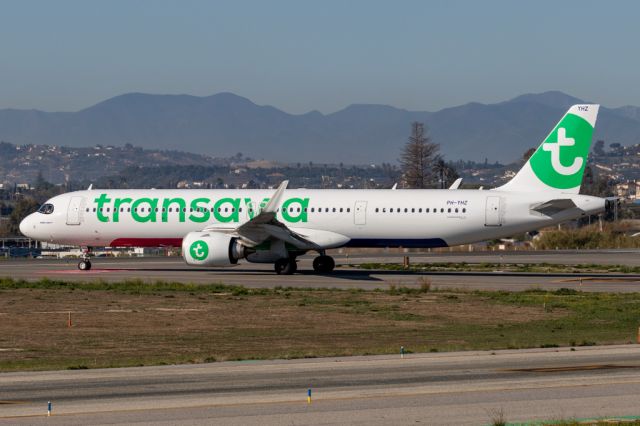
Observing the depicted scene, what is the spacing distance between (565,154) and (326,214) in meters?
10.7

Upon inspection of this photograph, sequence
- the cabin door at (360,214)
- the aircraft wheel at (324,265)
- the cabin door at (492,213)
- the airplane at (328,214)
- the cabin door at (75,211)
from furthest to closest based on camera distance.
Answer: the cabin door at (75,211), the aircraft wheel at (324,265), the cabin door at (360,214), the cabin door at (492,213), the airplane at (328,214)

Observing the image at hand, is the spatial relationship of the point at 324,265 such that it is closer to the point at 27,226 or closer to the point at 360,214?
the point at 360,214

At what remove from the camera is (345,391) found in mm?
19688

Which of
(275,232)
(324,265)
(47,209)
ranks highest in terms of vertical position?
(47,209)

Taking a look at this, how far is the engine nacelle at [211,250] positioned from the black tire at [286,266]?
119 inches

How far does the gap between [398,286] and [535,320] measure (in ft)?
38.9

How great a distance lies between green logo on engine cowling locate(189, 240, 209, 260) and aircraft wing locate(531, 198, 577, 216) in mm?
13954

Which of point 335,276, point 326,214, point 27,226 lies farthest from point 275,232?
point 27,226

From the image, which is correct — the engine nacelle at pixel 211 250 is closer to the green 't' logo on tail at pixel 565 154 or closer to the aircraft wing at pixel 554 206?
the aircraft wing at pixel 554 206

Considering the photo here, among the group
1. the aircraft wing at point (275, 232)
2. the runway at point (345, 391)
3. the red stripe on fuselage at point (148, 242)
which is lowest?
the runway at point (345, 391)

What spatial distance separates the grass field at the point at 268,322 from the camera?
26562mm

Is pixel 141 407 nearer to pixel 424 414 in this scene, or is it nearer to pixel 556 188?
pixel 424 414

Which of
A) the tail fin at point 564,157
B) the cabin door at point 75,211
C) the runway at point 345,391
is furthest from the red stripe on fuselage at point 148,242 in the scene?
the runway at point 345,391

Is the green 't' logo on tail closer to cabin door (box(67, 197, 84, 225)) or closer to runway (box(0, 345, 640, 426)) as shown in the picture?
cabin door (box(67, 197, 84, 225))
